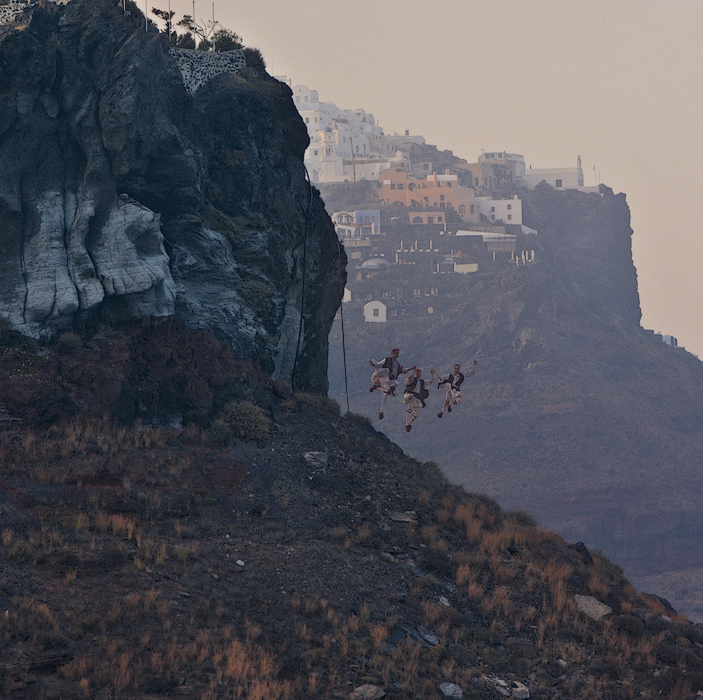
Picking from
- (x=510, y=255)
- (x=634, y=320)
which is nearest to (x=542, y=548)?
(x=510, y=255)

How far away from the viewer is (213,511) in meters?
23.5

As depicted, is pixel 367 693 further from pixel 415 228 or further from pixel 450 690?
pixel 415 228

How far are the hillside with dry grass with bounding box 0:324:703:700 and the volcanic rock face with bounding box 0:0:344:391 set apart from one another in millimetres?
1514

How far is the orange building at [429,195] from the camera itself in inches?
6378

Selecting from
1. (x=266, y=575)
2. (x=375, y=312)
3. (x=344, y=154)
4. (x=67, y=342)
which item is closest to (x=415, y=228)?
(x=375, y=312)

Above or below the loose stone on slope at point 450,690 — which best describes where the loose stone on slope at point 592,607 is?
above

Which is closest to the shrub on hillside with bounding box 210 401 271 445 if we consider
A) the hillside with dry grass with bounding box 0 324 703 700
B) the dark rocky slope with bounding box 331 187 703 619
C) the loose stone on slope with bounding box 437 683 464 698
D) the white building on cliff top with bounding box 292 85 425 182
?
the hillside with dry grass with bounding box 0 324 703 700

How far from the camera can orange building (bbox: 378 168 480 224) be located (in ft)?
531

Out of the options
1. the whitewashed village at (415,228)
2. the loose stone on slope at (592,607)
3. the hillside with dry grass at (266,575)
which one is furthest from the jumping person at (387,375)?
the whitewashed village at (415,228)

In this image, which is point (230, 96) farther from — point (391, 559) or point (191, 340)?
point (391, 559)

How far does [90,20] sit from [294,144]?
30.6 ft

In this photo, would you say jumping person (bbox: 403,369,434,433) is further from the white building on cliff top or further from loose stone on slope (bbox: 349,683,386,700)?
the white building on cliff top

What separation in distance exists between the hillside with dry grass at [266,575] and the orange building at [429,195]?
13539 cm

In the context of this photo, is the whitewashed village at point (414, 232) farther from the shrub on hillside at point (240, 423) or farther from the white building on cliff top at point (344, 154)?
the shrub on hillside at point (240, 423)
